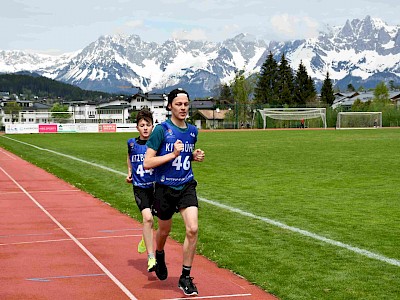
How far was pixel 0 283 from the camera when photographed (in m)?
8.02

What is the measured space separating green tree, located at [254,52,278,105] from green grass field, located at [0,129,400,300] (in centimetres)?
10525

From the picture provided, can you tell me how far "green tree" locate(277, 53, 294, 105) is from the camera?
418 feet

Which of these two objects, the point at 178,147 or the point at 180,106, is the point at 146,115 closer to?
the point at 180,106

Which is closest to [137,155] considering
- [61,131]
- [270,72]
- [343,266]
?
[343,266]

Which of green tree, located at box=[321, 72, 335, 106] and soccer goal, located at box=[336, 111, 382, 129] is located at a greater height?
green tree, located at box=[321, 72, 335, 106]

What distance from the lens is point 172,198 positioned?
7.46 metres

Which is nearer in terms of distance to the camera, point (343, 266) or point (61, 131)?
point (343, 266)

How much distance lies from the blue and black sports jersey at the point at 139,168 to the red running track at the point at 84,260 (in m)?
1.06

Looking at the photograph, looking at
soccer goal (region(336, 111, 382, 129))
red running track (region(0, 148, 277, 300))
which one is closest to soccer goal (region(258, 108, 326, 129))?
soccer goal (region(336, 111, 382, 129))

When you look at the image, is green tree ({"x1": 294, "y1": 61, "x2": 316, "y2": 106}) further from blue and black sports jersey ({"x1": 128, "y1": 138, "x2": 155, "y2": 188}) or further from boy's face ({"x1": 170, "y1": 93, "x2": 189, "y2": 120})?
boy's face ({"x1": 170, "y1": 93, "x2": 189, "y2": 120})

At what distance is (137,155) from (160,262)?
143 cm

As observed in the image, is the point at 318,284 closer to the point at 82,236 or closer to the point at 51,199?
the point at 82,236

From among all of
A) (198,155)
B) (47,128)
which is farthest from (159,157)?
(47,128)

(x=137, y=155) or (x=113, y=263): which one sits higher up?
(x=137, y=155)
